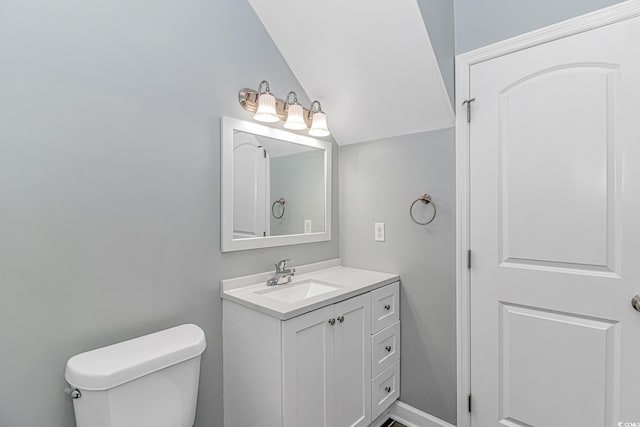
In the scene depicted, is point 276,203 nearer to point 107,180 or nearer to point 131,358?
point 107,180

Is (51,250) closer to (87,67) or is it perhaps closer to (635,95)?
(87,67)

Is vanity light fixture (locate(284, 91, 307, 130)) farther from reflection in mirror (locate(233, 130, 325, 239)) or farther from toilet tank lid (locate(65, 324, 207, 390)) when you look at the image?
toilet tank lid (locate(65, 324, 207, 390))

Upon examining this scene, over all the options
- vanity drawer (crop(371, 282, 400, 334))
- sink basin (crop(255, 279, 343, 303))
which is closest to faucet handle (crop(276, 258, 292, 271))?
sink basin (crop(255, 279, 343, 303))

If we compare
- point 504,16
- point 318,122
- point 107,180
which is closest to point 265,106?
point 318,122

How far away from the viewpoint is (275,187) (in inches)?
73.3

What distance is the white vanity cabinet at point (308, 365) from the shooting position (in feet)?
4.21

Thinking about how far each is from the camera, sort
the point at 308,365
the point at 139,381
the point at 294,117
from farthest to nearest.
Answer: the point at 294,117 < the point at 308,365 < the point at 139,381

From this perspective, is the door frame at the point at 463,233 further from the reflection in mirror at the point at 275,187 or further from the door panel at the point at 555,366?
the reflection in mirror at the point at 275,187

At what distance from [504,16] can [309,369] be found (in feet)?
6.51

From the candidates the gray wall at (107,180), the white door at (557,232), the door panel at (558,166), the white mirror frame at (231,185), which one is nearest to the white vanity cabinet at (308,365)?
the gray wall at (107,180)

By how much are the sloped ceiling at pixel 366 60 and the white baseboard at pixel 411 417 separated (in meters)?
1.71

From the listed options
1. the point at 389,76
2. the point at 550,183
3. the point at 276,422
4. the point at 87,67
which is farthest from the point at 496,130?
the point at 87,67

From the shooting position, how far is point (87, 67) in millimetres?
1150

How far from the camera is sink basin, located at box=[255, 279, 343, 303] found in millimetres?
1672
